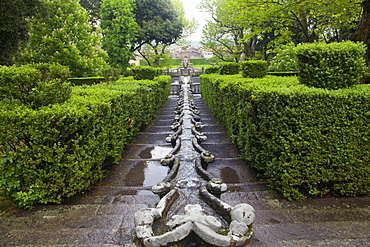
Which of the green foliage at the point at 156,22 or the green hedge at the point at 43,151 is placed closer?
the green hedge at the point at 43,151

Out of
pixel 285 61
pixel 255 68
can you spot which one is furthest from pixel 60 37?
pixel 285 61

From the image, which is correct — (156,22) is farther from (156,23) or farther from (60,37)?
(60,37)

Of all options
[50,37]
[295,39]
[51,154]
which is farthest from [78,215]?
[295,39]

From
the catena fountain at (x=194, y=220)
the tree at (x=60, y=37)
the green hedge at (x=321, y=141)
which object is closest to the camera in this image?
the catena fountain at (x=194, y=220)

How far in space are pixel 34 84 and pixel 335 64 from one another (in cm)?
445

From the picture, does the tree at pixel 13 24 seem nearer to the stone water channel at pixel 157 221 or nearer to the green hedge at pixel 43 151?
the green hedge at pixel 43 151

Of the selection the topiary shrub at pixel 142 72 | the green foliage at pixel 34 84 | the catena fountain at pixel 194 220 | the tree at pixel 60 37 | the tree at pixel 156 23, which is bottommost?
the catena fountain at pixel 194 220

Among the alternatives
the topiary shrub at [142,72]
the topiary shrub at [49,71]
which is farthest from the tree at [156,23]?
the topiary shrub at [49,71]

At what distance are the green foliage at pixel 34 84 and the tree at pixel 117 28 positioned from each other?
2015 cm

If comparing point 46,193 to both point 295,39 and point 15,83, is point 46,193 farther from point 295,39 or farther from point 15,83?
point 295,39

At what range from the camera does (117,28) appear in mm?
22750

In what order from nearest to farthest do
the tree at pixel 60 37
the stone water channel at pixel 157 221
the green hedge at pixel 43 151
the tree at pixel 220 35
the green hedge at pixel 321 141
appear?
the stone water channel at pixel 157 221, the green hedge at pixel 43 151, the green hedge at pixel 321 141, the tree at pixel 60 37, the tree at pixel 220 35

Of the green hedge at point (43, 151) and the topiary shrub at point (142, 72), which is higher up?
the topiary shrub at point (142, 72)

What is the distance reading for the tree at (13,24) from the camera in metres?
12.9
